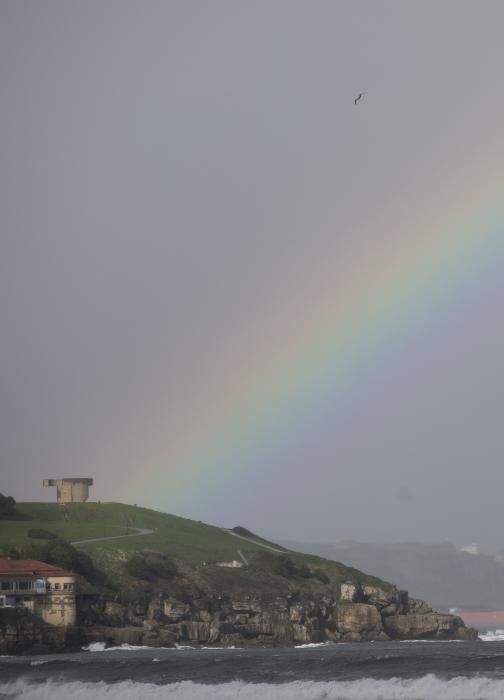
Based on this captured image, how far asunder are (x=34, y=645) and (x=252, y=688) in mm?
74856

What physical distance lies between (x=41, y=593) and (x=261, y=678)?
7769 centimetres

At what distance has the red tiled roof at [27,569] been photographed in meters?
180

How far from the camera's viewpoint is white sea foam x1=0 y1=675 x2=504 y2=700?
89938 millimetres

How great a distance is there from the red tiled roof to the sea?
4140 centimetres

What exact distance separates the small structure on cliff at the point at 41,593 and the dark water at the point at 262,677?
36770 mm

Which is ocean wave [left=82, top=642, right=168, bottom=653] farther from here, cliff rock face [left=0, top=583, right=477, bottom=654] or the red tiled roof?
the red tiled roof

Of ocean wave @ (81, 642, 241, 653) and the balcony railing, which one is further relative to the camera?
the balcony railing

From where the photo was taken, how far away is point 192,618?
196125 mm

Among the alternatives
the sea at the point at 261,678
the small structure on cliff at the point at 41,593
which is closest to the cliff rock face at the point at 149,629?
the small structure on cliff at the point at 41,593

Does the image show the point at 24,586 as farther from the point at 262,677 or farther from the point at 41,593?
the point at 262,677

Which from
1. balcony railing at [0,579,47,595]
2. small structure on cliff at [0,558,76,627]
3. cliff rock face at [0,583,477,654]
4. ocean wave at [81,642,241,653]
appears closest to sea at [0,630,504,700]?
cliff rock face at [0,583,477,654]

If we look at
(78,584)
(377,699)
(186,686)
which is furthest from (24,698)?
(78,584)

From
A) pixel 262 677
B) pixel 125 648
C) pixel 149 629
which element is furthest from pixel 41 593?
pixel 262 677

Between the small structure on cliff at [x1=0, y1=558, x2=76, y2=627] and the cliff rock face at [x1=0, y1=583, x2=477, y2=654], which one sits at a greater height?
the small structure on cliff at [x1=0, y1=558, x2=76, y2=627]
